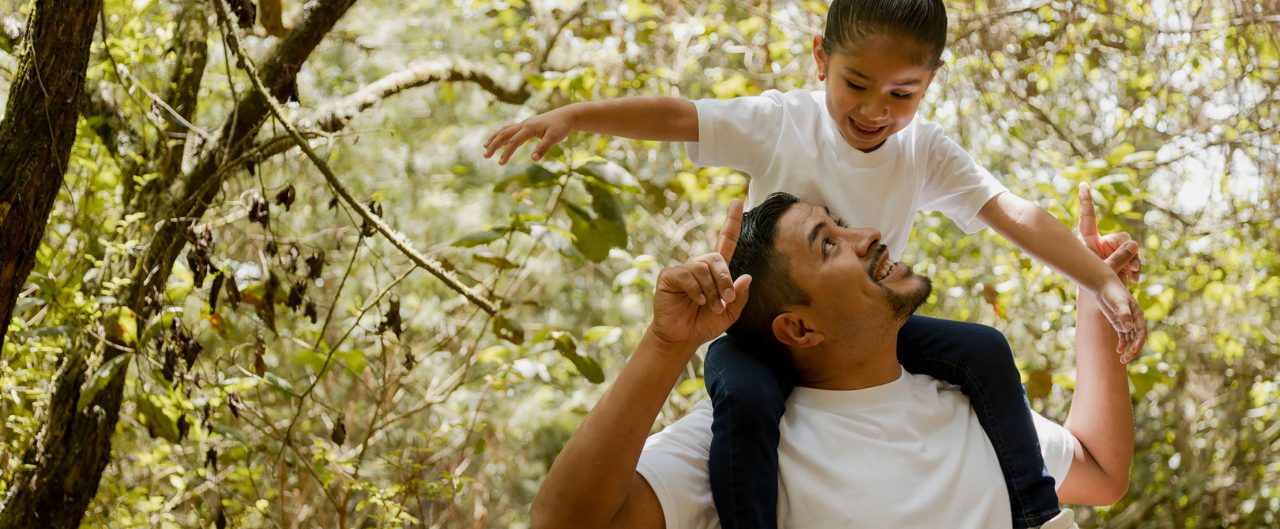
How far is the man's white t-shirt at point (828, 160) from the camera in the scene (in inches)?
72.3

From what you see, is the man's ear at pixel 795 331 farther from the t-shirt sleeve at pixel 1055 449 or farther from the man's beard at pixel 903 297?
the t-shirt sleeve at pixel 1055 449

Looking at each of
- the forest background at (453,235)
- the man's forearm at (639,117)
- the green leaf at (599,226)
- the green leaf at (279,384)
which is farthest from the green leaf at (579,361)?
the man's forearm at (639,117)

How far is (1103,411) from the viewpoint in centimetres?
187

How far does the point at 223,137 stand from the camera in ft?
6.98

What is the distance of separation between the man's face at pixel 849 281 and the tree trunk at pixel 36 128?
1.10m

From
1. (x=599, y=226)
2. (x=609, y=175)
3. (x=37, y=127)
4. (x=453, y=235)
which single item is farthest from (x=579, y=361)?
(x=453, y=235)

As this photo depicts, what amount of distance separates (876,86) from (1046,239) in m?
0.41

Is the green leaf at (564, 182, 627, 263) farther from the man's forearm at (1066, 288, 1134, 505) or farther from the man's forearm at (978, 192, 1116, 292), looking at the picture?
the man's forearm at (1066, 288, 1134, 505)

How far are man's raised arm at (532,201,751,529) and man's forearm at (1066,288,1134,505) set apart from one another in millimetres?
864

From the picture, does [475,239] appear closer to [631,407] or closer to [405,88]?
[405,88]

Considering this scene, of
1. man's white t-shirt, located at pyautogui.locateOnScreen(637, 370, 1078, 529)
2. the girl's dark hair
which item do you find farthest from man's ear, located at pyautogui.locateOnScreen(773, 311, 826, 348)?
the girl's dark hair

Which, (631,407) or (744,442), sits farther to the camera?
(744,442)

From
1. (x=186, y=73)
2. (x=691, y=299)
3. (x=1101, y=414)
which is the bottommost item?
(x=1101, y=414)

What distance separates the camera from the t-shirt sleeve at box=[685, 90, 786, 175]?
5.98 ft
